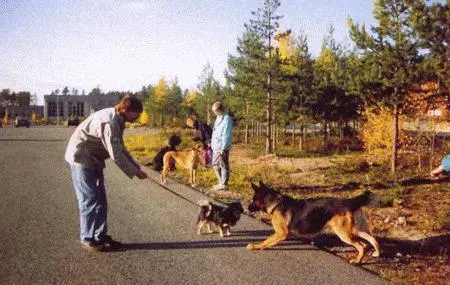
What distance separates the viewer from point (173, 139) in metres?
13.1

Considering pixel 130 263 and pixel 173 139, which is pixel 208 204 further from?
pixel 173 139

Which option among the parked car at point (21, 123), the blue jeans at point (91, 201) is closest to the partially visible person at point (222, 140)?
the blue jeans at point (91, 201)

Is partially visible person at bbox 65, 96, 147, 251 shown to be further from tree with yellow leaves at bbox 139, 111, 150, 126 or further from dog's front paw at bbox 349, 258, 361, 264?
tree with yellow leaves at bbox 139, 111, 150, 126

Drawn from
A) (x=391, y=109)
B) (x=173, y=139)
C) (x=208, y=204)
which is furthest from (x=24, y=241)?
(x=391, y=109)

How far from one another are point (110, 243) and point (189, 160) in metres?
6.03

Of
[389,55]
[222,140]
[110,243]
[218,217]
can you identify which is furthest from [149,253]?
[389,55]

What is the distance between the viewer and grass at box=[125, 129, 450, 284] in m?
5.21

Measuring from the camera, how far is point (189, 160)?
1166cm

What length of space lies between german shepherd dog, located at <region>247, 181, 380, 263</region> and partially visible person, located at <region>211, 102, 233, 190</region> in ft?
13.4

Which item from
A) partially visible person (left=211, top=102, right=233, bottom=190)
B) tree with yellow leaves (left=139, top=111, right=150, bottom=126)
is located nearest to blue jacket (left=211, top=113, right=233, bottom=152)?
partially visible person (left=211, top=102, right=233, bottom=190)

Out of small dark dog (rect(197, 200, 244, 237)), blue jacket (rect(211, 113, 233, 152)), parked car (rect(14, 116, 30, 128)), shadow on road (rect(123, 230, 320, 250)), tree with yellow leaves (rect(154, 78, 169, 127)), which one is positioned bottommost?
shadow on road (rect(123, 230, 320, 250))

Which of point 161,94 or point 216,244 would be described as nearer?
point 216,244

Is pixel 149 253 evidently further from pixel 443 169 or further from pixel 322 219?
pixel 443 169

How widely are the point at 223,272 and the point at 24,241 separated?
3.08m
